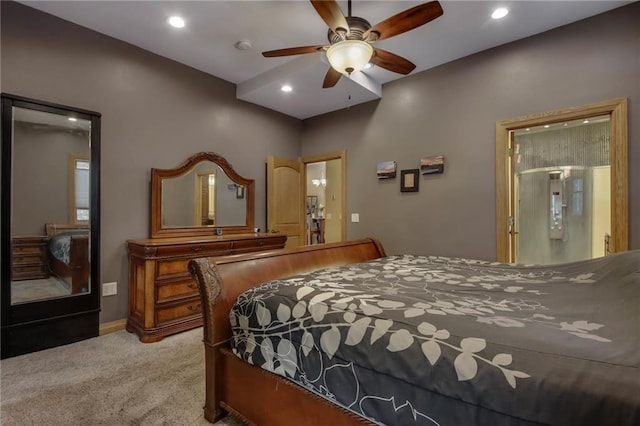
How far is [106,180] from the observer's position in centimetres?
298

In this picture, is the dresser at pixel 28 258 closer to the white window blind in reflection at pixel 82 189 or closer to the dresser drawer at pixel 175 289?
the white window blind in reflection at pixel 82 189

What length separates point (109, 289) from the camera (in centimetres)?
300

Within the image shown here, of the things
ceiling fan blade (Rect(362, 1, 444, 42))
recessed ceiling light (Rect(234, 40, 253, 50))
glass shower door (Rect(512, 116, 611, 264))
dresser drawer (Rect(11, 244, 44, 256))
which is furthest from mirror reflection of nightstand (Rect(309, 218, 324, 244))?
ceiling fan blade (Rect(362, 1, 444, 42))

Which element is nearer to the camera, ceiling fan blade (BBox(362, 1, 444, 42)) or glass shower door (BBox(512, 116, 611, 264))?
ceiling fan blade (BBox(362, 1, 444, 42))

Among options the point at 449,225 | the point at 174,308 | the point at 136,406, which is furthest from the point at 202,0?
the point at 449,225

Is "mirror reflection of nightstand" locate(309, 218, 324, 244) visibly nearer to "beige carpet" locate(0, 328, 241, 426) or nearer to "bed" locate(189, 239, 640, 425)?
"beige carpet" locate(0, 328, 241, 426)

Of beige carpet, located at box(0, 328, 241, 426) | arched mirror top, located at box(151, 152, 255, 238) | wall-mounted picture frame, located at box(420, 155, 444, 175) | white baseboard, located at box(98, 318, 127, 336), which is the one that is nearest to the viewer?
beige carpet, located at box(0, 328, 241, 426)

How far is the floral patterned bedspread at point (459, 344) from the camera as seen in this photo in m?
0.76

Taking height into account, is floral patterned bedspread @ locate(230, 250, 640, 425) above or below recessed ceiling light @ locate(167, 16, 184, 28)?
below

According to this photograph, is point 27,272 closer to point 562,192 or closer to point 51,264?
point 51,264

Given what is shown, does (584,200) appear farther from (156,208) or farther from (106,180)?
(106,180)

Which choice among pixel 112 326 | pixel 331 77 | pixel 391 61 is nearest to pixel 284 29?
pixel 331 77

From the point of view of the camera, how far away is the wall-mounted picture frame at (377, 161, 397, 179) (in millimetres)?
3901

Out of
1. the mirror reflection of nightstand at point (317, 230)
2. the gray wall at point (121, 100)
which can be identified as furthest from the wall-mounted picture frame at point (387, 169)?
the mirror reflection of nightstand at point (317, 230)
